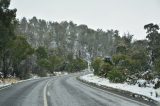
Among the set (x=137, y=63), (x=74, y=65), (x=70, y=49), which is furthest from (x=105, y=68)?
(x=70, y=49)

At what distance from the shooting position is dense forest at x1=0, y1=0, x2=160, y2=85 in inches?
1302

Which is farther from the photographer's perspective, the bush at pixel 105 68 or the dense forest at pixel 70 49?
the bush at pixel 105 68

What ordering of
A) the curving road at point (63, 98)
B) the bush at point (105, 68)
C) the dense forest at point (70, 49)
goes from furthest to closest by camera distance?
the bush at point (105, 68), the dense forest at point (70, 49), the curving road at point (63, 98)

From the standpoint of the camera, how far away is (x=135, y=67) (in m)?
35.0

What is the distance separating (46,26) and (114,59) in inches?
5532

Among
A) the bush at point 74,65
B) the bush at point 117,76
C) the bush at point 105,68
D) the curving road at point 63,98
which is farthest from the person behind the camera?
the bush at point 74,65

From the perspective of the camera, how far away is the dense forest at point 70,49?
3306 cm

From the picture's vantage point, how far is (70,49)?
174250 millimetres

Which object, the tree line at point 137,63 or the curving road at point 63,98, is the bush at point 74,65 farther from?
the curving road at point 63,98

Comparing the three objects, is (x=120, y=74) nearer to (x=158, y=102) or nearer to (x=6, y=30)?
(x=6, y=30)

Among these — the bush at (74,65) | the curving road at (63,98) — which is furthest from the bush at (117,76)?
the bush at (74,65)

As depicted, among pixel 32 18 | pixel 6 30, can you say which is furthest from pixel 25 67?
pixel 32 18

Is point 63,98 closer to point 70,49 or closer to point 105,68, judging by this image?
point 105,68

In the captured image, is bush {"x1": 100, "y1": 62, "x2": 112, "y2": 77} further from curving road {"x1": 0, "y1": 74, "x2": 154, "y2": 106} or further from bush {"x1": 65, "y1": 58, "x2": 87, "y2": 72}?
bush {"x1": 65, "y1": 58, "x2": 87, "y2": 72}
